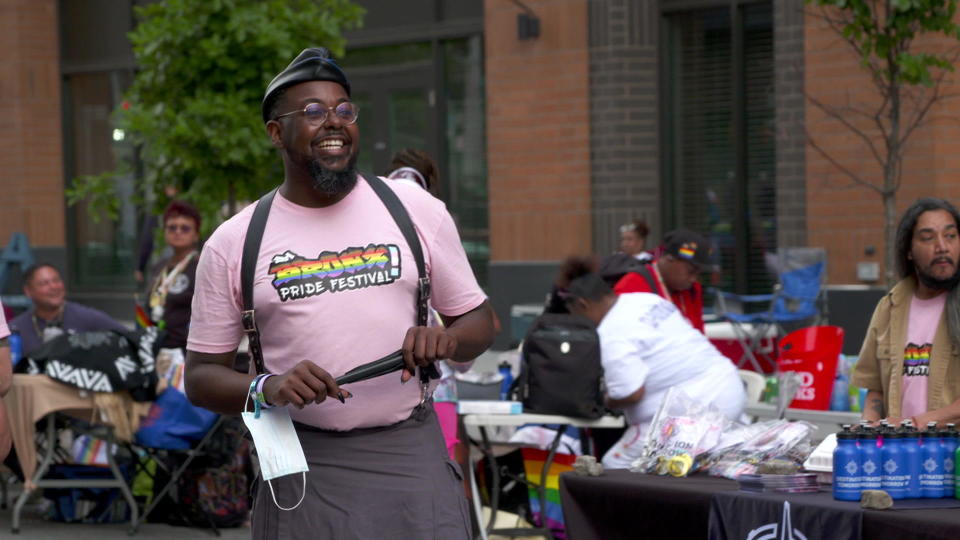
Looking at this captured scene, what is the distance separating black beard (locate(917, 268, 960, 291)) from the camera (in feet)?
17.9

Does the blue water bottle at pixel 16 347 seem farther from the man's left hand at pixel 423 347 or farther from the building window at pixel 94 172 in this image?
the building window at pixel 94 172

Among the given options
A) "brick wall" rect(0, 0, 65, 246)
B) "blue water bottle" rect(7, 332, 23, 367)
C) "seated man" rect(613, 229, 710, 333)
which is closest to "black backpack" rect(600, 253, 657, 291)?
"seated man" rect(613, 229, 710, 333)

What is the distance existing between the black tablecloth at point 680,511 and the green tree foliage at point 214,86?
4.84m

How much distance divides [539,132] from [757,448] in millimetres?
10159

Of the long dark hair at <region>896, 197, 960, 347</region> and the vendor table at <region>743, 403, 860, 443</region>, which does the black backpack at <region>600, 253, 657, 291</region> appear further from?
the long dark hair at <region>896, 197, 960, 347</region>

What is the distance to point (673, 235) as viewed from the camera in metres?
8.48

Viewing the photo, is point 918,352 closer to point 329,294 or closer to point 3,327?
point 329,294

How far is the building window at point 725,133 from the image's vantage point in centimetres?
1457

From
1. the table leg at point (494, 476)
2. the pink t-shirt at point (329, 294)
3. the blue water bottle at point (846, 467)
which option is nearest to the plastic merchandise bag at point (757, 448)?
the blue water bottle at point (846, 467)

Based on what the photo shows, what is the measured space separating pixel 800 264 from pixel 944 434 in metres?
8.80

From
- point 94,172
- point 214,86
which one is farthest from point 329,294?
point 94,172

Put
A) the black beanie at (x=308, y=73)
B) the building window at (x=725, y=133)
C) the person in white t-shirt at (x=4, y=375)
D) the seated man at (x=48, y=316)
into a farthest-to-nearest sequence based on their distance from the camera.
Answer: the building window at (x=725, y=133) → the seated man at (x=48, y=316) → the person in white t-shirt at (x=4, y=375) → the black beanie at (x=308, y=73)

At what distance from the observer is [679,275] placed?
27.8ft

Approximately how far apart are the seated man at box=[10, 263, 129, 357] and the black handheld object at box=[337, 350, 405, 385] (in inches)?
235
